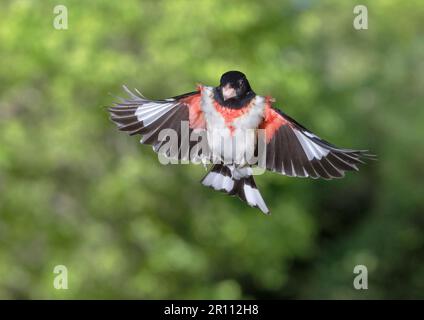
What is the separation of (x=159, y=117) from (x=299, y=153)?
0.63 meters

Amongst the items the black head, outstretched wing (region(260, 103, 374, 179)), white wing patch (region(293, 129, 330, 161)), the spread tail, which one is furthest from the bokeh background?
the black head

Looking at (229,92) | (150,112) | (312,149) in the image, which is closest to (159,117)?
(150,112)

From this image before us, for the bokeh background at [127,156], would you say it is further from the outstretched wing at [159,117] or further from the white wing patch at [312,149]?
the white wing patch at [312,149]

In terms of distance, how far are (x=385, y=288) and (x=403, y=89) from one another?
5.60 m

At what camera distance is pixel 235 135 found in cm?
351

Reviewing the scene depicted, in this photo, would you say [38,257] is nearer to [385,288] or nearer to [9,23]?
[9,23]

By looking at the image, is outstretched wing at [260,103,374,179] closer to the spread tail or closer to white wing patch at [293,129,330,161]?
white wing patch at [293,129,330,161]

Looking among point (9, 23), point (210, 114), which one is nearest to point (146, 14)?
point (9, 23)

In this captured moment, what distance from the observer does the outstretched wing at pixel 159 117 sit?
3533 mm

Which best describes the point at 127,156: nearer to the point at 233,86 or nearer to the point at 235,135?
the point at 235,135

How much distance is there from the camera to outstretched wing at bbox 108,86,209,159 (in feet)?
11.6

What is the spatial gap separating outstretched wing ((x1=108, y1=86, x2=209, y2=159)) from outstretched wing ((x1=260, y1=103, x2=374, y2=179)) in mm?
326

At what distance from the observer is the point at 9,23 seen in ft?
51.8

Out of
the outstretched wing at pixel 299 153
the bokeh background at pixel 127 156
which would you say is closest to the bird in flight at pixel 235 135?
the outstretched wing at pixel 299 153
